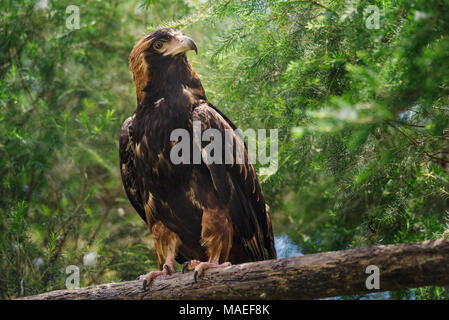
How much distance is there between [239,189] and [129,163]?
0.86 metres

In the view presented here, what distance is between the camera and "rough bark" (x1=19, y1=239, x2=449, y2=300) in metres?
2.00

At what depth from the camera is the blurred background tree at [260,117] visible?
73.9 inches

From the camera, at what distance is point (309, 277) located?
7.21ft

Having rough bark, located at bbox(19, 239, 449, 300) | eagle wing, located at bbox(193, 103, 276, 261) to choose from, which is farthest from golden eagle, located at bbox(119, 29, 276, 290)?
rough bark, located at bbox(19, 239, 449, 300)

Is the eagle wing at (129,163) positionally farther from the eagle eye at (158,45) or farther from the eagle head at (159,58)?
the eagle eye at (158,45)

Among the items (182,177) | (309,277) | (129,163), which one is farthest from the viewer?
(129,163)

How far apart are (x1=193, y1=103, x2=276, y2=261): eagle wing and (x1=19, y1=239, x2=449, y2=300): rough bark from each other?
491 millimetres

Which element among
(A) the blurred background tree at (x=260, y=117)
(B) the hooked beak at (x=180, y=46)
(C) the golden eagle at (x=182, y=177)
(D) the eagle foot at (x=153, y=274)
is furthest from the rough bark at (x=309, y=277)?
(B) the hooked beak at (x=180, y=46)

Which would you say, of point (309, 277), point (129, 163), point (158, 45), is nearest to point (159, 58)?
point (158, 45)

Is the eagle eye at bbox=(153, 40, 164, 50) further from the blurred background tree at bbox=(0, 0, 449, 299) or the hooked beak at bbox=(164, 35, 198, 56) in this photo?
the blurred background tree at bbox=(0, 0, 449, 299)

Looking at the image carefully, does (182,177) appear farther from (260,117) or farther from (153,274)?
(260,117)

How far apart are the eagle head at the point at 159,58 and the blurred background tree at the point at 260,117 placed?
0.79ft
